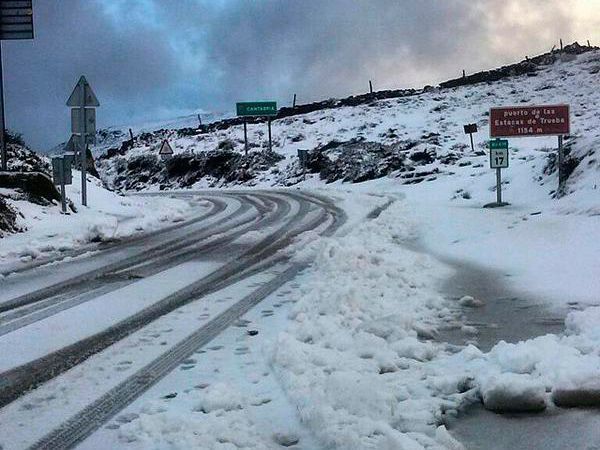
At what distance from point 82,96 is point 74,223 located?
3.85 m

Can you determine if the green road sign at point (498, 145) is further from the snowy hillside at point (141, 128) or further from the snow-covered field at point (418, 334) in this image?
the snowy hillside at point (141, 128)

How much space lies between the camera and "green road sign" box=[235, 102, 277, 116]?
46438 mm

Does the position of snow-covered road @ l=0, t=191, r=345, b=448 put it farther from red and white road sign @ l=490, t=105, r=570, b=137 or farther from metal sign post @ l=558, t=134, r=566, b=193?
red and white road sign @ l=490, t=105, r=570, b=137

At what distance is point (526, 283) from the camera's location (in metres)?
7.24

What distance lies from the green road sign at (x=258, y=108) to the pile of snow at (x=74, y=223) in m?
27.5

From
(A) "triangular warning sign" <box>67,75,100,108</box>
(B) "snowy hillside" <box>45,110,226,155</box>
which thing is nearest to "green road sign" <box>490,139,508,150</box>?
(A) "triangular warning sign" <box>67,75,100,108</box>

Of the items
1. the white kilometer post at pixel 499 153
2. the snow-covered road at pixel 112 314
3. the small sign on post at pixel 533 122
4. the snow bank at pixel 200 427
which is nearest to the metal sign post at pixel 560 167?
the small sign on post at pixel 533 122

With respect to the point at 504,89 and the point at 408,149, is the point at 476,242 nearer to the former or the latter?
the point at 408,149

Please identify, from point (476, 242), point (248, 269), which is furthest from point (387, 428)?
point (476, 242)

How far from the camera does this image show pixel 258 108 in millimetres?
46812

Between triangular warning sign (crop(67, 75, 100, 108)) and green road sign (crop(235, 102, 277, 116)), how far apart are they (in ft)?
101

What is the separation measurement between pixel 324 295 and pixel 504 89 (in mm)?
56274

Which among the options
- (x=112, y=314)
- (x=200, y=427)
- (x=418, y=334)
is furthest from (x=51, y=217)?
(x=200, y=427)

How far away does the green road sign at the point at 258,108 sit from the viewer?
46.4 metres
